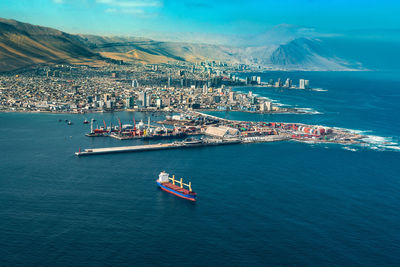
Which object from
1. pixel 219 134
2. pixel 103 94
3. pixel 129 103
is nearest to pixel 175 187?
pixel 219 134

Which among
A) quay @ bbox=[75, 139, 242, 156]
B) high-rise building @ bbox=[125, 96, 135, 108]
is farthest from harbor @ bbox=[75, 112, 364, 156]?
high-rise building @ bbox=[125, 96, 135, 108]

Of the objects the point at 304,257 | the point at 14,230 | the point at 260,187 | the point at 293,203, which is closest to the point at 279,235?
the point at 304,257

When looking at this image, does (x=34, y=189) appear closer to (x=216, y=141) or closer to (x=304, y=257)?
(x=304, y=257)

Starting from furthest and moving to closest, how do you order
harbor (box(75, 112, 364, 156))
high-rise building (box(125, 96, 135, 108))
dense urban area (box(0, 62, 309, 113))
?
high-rise building (box(125, 96, 135, 108))
dense urban area (box(0, 62, 309, 113))
harbor (box(75, 112, 364, 156))

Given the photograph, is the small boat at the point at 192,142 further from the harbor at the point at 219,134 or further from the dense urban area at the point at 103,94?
the dense urban area at the point at 103,94

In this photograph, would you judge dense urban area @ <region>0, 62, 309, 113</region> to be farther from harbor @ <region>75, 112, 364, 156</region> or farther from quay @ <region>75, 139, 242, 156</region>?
quay @ <region>75, 139, 242, 156</region>

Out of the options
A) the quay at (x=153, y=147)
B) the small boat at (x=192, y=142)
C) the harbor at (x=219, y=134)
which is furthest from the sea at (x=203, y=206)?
the harbor at (x=219, y=134)

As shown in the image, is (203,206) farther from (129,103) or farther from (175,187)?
(129,103)
